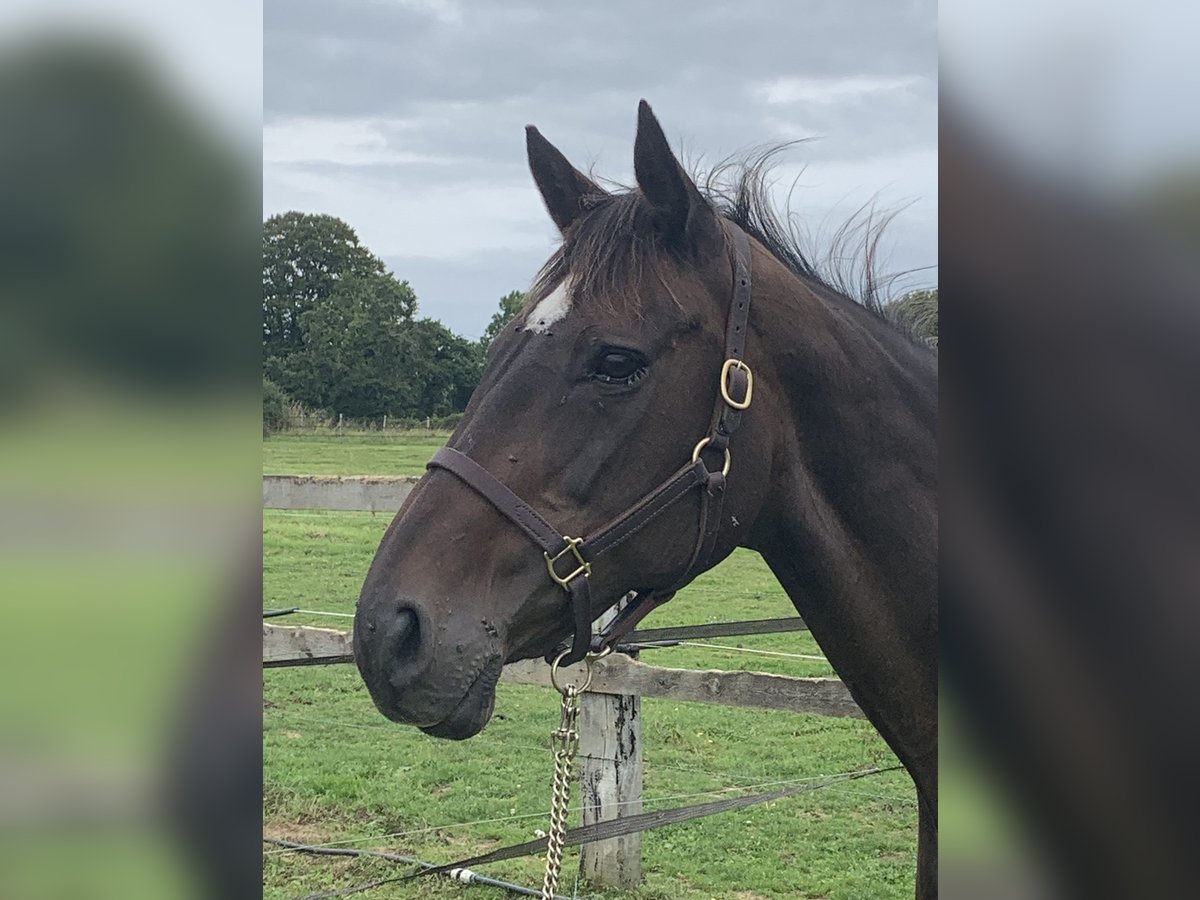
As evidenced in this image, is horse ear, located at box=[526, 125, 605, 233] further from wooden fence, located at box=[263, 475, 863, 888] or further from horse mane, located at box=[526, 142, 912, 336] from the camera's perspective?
wooden fence, located at box=[263, 475, 863, 888]

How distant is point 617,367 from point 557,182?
607 millimetres

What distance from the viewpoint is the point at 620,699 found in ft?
14.1

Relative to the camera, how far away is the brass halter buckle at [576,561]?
5.69 ft

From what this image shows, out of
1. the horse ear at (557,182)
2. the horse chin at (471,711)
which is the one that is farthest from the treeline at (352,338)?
the horse chin at (471,711)

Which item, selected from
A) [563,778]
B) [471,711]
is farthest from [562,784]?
[471,711]

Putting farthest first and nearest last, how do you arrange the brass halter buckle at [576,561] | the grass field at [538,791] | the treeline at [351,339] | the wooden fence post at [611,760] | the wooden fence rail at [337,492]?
the treeline at [351,339], the wooden fence rail at [337,492], the grass field at [538,791], the wooden fence post at [611,760], the brass halter buckle at [576,561]

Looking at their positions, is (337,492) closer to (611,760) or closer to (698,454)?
(611,760)

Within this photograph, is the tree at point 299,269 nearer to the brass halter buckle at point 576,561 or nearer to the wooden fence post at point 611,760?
the wooden fence post at point 611,760

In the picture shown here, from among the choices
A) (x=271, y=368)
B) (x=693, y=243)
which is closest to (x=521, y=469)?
(x=693, y=243)

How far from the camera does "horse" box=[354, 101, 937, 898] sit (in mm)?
1678

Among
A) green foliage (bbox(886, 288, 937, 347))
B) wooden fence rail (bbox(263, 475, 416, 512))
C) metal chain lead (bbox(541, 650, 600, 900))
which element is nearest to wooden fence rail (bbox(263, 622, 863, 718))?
wooden fence rail (bbox(263, 475, 416, 512))
